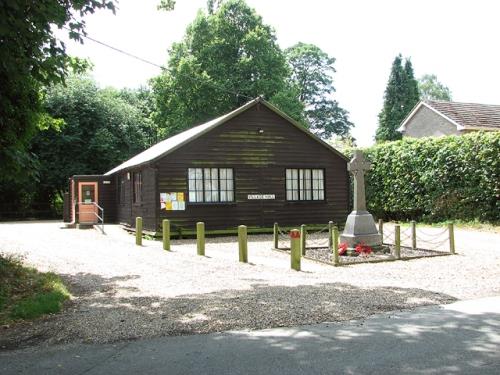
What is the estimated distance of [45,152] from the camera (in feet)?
125

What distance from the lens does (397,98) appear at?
5956cm

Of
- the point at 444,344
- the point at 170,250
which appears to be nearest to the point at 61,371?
the point at 444,344

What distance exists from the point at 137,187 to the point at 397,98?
4304cm

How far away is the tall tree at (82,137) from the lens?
38.4 m

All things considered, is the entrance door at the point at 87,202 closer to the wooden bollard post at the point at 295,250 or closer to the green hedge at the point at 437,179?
the green hedge at the point at 437,179

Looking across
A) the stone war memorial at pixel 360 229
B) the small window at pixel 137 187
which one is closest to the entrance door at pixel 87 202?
the small window at pixel 137 187

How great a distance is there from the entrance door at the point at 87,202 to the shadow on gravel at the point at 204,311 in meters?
20.7

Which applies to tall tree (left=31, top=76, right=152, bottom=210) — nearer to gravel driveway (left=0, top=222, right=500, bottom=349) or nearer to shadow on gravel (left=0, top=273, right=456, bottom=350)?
gravel driveway (left=0, top=222, right=500, bottom=349)

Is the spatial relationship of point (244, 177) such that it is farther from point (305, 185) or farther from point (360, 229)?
point (360, 229)

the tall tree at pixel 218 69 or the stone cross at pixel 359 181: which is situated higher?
the tall tree at pixel 218 69

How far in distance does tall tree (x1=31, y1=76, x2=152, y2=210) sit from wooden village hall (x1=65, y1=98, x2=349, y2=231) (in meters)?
16.0

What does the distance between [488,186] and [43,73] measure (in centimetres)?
1763

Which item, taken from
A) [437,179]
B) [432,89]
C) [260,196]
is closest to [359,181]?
[260,196]

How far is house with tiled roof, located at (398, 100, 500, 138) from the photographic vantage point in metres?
36.1
